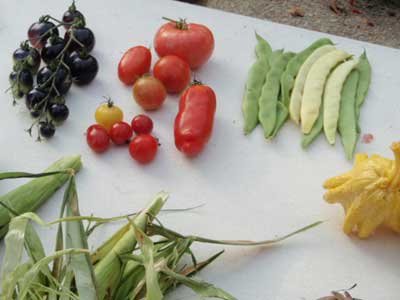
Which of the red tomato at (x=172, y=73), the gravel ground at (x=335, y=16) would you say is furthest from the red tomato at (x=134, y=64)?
the gravel ground at (x=335, y=16)

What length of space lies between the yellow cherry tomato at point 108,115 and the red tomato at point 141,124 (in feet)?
0.16

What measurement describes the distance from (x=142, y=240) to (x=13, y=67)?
0.82 m

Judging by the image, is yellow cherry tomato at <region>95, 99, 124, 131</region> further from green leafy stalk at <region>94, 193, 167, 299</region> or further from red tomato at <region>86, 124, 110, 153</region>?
green leafy stalk at <region>94, 193, 167, 299</region>

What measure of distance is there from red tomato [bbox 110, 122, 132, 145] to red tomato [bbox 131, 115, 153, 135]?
0.02m

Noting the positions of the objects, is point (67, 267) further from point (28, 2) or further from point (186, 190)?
point (28, 2)

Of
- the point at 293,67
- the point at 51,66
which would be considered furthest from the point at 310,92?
the point at 51,66

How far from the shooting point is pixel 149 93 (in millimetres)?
1778

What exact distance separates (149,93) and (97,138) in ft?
0.68

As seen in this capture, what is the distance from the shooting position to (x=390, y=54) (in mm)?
2062

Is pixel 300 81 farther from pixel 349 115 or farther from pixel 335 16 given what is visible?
pixel 335 16


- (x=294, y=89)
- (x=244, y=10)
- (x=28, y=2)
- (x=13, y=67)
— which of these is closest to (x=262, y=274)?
(x=294, y=89)

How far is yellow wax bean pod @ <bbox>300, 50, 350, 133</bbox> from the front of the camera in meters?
1.78

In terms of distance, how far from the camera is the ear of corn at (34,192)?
1438 mm

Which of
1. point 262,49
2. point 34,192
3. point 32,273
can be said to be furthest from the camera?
point 262,49
